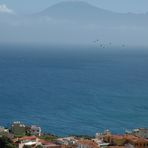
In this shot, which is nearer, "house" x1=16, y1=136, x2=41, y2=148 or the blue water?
"house" x1=16, y1=136, x2=41, y2=148

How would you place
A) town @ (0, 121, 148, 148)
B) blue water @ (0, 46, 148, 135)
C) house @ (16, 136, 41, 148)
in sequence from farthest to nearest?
blue water @ (0, 46, 148, 135) → house @ (16, 136, 41, 148) → town @ (0, 121, 148, 148)

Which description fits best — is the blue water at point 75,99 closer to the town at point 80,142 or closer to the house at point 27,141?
the town at point 80,142

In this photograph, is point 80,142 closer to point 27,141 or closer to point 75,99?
point 27,141

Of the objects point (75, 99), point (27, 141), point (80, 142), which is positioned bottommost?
point (80, 142)

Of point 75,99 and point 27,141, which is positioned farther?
point 75,99

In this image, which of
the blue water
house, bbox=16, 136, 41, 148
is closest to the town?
house, bbox=16, 136, 41, 148

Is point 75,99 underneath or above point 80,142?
above

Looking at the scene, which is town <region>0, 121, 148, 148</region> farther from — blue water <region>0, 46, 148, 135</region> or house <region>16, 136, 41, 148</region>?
blue water <region>0, 46, 148, 135</region>

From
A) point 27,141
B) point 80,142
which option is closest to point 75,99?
point 27,141
